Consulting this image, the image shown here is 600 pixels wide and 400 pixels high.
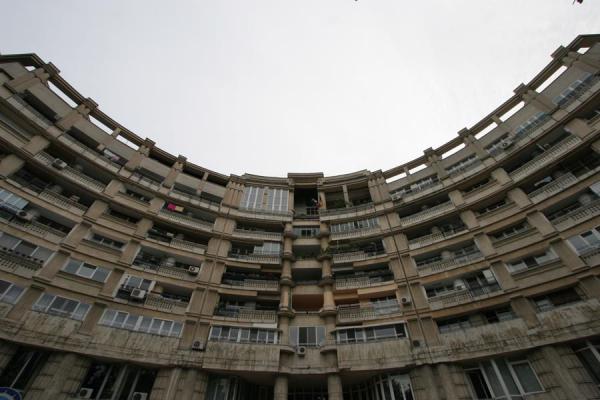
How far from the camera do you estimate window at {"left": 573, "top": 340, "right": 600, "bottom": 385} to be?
48.5 feet

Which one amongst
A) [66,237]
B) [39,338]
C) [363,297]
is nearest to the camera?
[39,338]

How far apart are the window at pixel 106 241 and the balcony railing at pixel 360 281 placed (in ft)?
61.3

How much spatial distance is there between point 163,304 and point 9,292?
870 centimetres

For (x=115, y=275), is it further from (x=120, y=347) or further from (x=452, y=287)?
(x=452, y=287)

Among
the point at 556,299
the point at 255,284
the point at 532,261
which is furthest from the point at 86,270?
the point at 556,299

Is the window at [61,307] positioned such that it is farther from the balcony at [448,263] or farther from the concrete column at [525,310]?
A: the concrete column at [525,310]

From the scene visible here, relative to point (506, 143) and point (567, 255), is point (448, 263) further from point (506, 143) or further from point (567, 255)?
point (506, 143)

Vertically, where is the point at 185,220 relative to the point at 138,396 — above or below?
above

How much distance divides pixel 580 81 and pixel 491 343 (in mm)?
22469

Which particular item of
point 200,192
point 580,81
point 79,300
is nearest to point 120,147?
point 200,192

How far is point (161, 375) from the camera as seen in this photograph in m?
18.4

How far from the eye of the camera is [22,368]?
1568 cm

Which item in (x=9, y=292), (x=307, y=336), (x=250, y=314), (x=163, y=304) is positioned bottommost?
(x=307, y=336)

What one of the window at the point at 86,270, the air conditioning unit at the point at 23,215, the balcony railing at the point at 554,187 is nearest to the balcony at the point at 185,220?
the window at the point at 86,270
